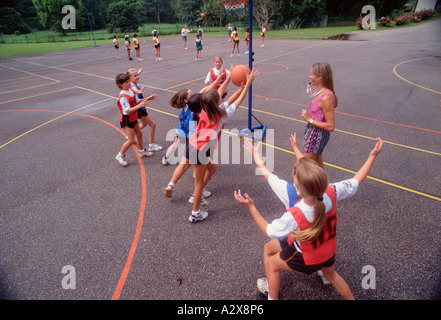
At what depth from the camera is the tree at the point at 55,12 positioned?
180 ft

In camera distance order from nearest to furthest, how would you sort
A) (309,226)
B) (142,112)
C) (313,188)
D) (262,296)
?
(313,188)
(309,226)
(262,296)
(142,112)

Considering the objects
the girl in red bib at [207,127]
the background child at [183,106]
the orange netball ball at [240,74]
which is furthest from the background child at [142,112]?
the girl in red bib at [207,127]

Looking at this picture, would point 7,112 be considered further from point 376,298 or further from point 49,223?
point 376,298

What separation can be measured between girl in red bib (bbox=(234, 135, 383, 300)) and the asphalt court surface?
2.55ft

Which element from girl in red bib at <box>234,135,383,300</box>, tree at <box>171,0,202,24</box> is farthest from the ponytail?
tree at <box>171,0,202,24</box>

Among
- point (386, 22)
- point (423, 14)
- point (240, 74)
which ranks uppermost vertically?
point (423, 14)

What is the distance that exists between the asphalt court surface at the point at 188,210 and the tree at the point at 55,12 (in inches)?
2459

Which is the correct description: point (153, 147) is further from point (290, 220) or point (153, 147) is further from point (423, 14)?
point (423, 14)

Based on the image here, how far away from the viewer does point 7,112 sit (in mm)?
9383

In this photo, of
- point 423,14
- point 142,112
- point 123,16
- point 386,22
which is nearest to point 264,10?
point 386,22

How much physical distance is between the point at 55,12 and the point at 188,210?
71.6m

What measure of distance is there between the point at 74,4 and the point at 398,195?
74398 mm

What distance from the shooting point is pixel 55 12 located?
2180 inches

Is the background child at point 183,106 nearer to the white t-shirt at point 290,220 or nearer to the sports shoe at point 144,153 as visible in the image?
the sports shoe at point 144,153
